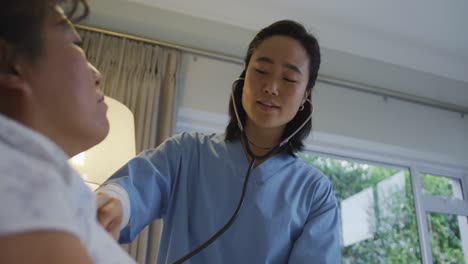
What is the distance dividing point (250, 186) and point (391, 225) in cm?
220

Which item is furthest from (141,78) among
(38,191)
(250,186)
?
(38,191)

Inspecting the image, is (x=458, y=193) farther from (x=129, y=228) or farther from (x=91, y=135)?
(x=91, y=135)

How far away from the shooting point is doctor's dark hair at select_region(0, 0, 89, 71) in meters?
0.39

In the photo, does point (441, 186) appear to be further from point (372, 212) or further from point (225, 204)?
point (225, 204)

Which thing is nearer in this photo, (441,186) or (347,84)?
(347,84)

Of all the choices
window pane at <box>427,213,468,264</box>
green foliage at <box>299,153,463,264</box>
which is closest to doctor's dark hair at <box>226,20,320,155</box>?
green foliage at <box>299,153,463,264</box>

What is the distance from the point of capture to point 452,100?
117 inches

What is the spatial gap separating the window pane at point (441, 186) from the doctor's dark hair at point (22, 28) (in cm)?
308

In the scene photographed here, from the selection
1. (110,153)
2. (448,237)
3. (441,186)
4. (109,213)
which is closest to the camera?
(109,213)

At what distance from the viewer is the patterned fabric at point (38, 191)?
0.94 feet

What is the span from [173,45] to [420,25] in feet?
5.22

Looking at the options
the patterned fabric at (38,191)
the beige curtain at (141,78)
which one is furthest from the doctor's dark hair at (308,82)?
the beige curtain at (141,78)

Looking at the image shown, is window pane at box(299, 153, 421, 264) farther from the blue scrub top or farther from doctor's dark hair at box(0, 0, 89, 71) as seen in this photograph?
doctor's dark hair at box(0, 0, 89, 71)

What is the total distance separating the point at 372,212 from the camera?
111 inches
